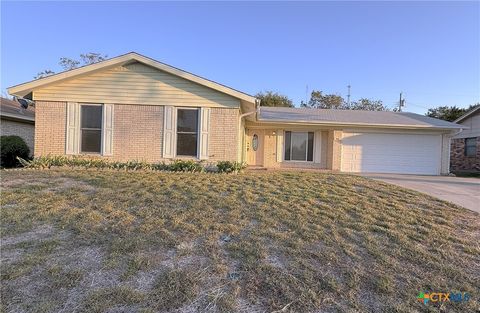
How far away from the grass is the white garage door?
8710 mm

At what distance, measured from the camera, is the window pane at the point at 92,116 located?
1096 centimetres

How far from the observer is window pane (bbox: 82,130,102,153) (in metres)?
11.0

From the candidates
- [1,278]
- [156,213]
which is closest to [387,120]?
[156,213]

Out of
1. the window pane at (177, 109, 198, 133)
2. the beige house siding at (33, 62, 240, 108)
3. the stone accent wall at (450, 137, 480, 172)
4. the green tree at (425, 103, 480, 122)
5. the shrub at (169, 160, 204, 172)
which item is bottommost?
the shrub at (169, 160, 204, 172)

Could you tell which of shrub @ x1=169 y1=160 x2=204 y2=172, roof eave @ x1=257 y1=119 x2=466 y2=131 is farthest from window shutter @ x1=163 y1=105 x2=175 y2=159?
roof eave @ x1=257 y1=119 x2=466 y2=131

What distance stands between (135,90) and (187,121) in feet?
7.12

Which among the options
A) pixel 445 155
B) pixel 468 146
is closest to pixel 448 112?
pixel 468 146

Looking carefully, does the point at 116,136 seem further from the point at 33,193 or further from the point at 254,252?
the point at 254,252

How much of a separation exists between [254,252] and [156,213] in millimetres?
2117

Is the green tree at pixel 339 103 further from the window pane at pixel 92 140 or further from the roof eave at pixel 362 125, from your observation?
the window pane at pixel 92 140

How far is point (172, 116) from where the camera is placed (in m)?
11.0

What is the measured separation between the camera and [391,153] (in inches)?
593

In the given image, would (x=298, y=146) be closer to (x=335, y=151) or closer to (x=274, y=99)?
(x=335, y=151)

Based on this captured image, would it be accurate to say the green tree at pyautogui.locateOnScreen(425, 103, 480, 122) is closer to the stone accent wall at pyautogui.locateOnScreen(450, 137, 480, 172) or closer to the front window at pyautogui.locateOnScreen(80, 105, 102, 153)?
the stone accent wall at pyautogui.locateOnScreen(450, 137, 480, 172)
